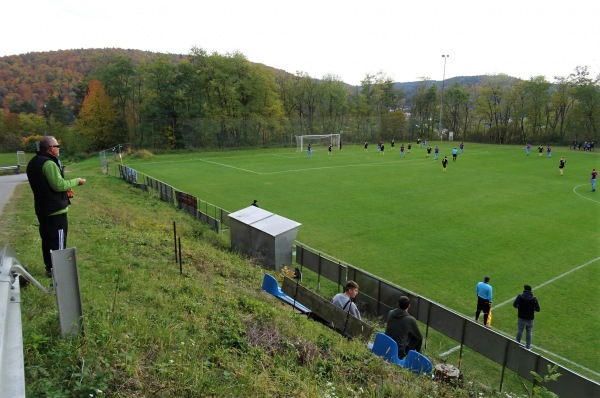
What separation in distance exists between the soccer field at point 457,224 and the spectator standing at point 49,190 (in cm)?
1003

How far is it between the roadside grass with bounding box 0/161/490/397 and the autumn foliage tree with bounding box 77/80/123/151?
60144mm

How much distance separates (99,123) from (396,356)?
67.9 meters

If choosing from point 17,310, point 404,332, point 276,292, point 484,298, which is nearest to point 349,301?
point 404,332

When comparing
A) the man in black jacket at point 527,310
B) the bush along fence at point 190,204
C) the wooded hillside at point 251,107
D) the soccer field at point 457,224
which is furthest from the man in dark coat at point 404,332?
the wooded hillside at point 251,107

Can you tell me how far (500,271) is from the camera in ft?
47.3

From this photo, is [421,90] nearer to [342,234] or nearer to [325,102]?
[325,102]

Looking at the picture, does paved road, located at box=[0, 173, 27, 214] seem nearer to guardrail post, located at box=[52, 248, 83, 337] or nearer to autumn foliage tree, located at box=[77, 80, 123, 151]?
guardrail post, located at box=[52, 248, 83, 337]

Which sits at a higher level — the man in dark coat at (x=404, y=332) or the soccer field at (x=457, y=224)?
the man in dark coat at (x=404, y=332)

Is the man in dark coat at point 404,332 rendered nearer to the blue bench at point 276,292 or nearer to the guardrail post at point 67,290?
the blue bench at point 276,292

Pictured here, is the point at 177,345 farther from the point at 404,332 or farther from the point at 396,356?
the point at 404,332

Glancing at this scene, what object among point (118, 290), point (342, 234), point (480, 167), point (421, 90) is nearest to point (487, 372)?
point (118, 290)

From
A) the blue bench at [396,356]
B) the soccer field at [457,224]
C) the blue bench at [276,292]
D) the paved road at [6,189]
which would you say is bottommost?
the soccer field at [457,224]

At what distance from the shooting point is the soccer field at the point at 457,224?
12.3m

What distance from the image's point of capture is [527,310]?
980 centimetres
